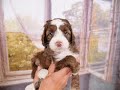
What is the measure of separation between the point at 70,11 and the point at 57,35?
434 mm

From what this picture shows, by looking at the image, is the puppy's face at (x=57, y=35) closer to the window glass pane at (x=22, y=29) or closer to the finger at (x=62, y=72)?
the finger at (x=62, y=72)

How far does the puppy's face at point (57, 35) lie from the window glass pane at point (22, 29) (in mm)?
248

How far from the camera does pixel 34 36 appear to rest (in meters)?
1.45

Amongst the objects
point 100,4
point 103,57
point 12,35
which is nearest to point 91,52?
point 103,57

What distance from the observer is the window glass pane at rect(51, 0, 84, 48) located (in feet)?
4.90

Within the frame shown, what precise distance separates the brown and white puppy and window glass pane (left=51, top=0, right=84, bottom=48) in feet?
0.92

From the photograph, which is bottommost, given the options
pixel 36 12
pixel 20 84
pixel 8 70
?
pixel 20 84

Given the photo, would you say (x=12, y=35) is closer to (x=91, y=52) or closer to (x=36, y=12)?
(x=36, y=12)

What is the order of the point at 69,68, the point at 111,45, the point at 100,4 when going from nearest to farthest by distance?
the point at 69,68, the point at 100,4, the point at 111,45

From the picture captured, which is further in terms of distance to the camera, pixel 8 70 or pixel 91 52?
pixel 91 52

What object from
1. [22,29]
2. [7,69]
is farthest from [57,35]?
[7,69]

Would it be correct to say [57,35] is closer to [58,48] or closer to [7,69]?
[58,48]

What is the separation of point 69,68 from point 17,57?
1.34 feet

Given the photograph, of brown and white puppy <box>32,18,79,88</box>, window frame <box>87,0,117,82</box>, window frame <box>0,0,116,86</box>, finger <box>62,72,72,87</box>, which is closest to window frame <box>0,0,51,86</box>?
window frame <box>0,0,116,86</box>
